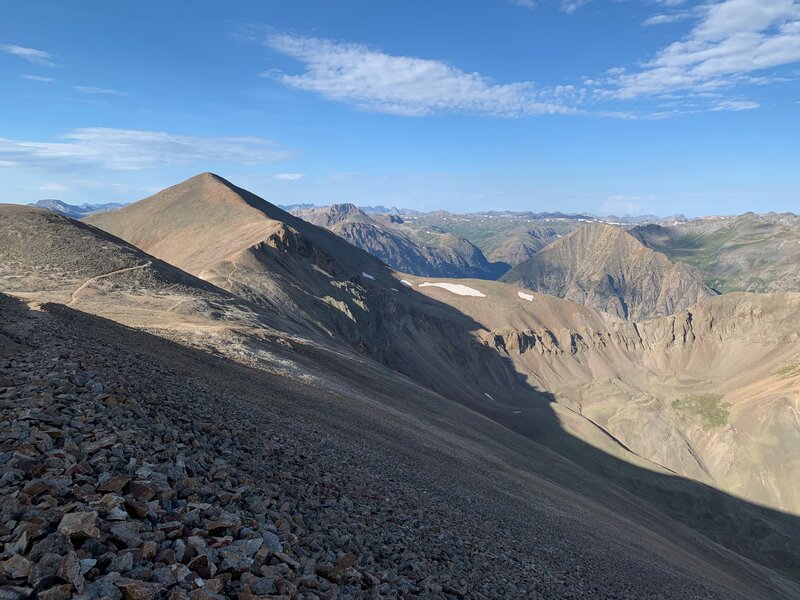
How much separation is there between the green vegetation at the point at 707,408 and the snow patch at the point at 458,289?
62364 mm

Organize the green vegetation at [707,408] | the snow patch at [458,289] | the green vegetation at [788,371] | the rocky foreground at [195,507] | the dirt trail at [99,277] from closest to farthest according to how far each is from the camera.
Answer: the rocky foreground at [195,507]
the dirt trail at [99,277]
the green vegetation at [707,408]
the green vegetation at [788,371]
the snow patch at [458,289]

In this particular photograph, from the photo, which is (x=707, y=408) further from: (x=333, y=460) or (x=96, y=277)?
(x=96, y=277)

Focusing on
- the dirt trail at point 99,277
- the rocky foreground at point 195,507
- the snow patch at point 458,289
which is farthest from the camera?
the snow patch at point 458,289

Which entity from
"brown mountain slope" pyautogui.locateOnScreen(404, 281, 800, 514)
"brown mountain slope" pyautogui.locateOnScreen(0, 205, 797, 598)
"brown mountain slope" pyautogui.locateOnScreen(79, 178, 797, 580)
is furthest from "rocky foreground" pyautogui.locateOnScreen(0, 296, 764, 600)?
"brown mountain slope" pyautogui.locateOnScreen(404, 281, 800, 514)

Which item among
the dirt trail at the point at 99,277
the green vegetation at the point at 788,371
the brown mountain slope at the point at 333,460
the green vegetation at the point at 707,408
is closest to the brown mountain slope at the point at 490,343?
the green vegetation at the point at 707,408

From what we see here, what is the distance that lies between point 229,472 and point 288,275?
67324 mm

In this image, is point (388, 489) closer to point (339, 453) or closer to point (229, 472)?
point (339, 453)

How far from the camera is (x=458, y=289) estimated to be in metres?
159

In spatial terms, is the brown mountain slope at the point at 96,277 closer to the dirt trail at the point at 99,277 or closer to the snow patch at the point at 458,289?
the dirt trail at the point at 99,277

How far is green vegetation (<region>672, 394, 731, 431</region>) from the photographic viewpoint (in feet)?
359

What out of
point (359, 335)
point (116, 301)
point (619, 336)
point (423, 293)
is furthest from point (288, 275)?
point (619, 336)

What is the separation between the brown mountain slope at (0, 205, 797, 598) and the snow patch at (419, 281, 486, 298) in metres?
117

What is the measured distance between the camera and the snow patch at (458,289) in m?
157

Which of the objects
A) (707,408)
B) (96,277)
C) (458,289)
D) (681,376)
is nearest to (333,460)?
(96,277)
